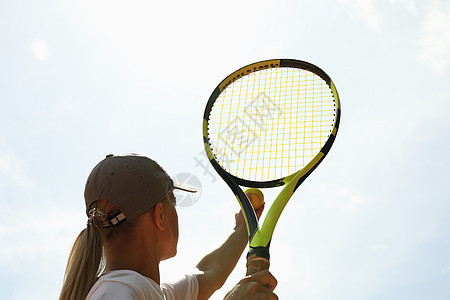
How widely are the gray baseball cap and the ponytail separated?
18 centimetres

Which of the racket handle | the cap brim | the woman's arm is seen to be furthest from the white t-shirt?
the woman's arm

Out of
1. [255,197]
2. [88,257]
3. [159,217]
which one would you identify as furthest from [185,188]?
[88,257]

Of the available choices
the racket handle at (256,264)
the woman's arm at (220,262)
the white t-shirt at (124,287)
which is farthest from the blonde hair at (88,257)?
the woman's arm at (220,262)

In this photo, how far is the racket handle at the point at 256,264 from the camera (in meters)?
2.49

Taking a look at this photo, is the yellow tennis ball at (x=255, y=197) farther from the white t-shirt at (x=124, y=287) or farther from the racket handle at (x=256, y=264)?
the white t-shirt at (x=124, y=287)

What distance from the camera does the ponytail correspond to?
2260 mm

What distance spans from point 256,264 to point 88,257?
33.9 inches

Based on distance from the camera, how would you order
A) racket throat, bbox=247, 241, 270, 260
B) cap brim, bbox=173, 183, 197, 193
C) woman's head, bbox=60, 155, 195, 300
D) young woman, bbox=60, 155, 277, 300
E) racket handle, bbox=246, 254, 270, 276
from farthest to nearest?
cap brim, bbox=173, 183, 197, 193, racket throat, bbox=247, 241, 270, 260, racket handle, bbox=246, 254, 270, 276, woman's head, bbox=60, 155, 195, 300, young woman, bbox=60, 155, 277, 300

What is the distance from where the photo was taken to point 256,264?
251cm

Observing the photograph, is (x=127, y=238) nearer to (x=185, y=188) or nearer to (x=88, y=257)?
(x=88, y=257)

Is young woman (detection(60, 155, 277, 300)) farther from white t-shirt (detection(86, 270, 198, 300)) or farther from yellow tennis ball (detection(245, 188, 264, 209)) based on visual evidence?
yellow tennis ball (detection(245, 188, 264, 209))

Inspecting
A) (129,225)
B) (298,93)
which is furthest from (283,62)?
(129,225)

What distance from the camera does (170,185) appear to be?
280cm

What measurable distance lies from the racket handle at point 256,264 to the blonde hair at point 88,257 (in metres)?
0.65
